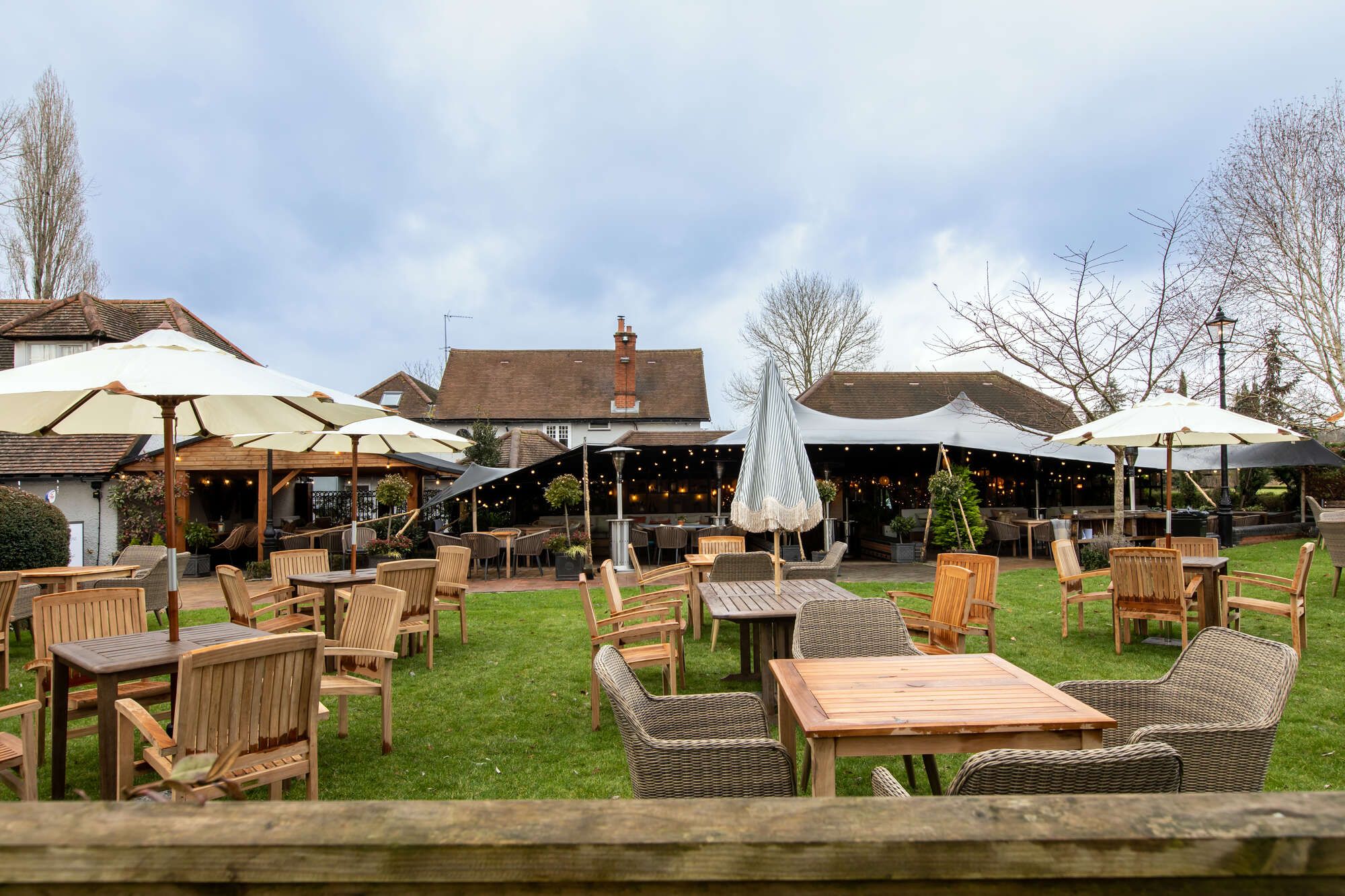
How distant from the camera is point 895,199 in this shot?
604 inches

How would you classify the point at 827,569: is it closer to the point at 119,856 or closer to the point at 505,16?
the point at 119,856

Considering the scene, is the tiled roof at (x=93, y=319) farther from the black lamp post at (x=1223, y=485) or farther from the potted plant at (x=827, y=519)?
the black lamp post at (x=1223, y=485)

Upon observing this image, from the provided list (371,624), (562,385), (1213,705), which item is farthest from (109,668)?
(562,385)

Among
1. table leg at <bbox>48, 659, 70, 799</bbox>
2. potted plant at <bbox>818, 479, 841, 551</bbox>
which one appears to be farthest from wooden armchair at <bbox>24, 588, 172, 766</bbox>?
potted plant at <bbox>818, 479, 841, 551</bbox>

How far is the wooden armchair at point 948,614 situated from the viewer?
16.2ft

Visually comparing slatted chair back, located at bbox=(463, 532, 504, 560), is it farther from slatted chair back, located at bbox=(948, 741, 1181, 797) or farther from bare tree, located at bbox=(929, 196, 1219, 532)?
Answer: slatted chair back, located at bbox=(948, 741, 1181, 797)

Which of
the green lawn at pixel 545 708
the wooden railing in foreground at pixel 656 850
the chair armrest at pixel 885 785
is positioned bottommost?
the green lawn at pixel 545 708

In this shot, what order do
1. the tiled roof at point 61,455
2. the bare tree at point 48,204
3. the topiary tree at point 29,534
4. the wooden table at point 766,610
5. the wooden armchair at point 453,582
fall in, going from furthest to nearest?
the bare tree at point 48,204 → the tiled roof at point 61,455 → the topiary tree at point 29,534 → the wooden armchair at point 453,582 → the wooden table at point 766,610

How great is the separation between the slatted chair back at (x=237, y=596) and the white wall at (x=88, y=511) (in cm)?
1146

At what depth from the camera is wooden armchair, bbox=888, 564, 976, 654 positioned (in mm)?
4926

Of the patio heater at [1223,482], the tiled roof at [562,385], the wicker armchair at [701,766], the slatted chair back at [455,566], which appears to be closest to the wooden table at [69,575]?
the slatted chair back at [455,566]

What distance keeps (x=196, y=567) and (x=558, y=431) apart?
15074 millimetres

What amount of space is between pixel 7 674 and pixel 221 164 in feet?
38.2

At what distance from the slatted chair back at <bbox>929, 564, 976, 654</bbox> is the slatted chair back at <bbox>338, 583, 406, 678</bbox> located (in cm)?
349
